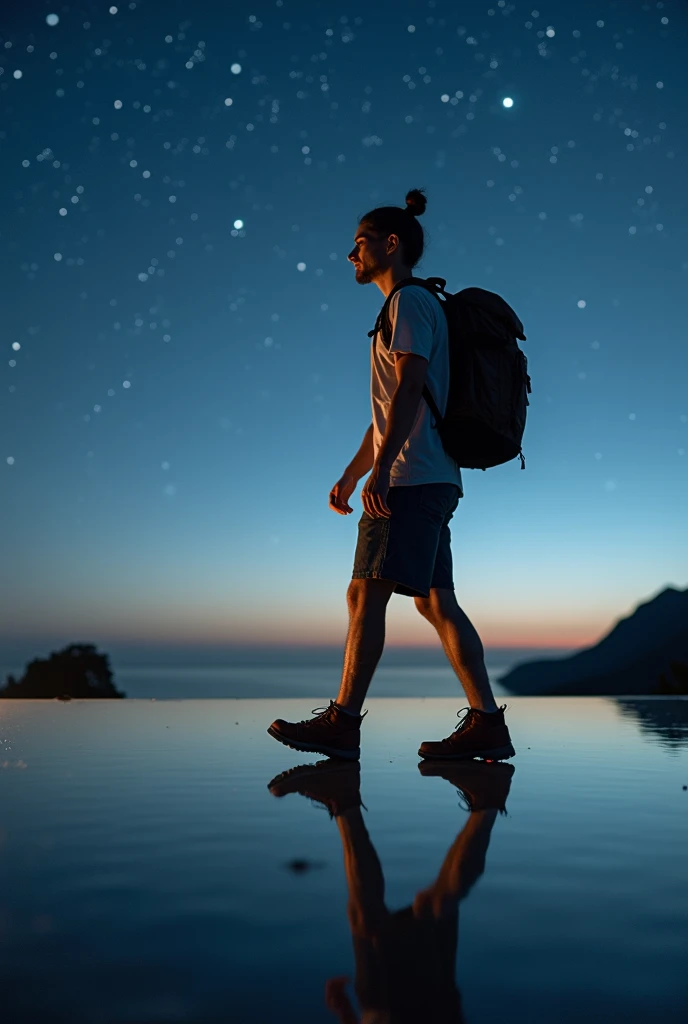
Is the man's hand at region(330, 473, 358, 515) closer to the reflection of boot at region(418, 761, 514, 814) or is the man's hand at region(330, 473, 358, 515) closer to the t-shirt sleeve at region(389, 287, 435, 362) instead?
the t-shirt sleeve at region(389, 287, 435, 362)

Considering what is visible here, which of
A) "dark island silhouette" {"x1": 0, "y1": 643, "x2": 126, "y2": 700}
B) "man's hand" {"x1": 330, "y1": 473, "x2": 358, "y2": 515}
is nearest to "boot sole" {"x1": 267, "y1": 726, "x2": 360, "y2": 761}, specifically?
"man's hand" {"x1": 330, "y1": 473, "x2": 358, "y2": 515}

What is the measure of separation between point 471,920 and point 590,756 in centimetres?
213

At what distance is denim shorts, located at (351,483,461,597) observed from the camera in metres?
2.70

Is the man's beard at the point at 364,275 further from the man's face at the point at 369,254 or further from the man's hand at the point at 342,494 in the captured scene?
the man's hand at the point at 342,494

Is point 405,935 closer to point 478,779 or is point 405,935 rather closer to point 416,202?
point 478,779

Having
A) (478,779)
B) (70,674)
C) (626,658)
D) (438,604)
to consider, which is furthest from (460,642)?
(626,658)

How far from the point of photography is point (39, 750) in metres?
3.00

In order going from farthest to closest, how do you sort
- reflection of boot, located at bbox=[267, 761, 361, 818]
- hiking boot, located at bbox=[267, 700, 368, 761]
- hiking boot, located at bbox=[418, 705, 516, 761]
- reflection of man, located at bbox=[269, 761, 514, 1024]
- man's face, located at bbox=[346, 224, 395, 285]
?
1. man's face, located at bbox=[346, 224, 395, 285]
2. hiking boot, located at bbox=[418, 705, 516, 761]
3. hiking boot, located at bbox=[267, 700, 368, 761]
4. reflection of boot, located at bbox=[267, 761, 361, 818]
5. reflection of man, located at bbox=[269, 761, 514, 1024]

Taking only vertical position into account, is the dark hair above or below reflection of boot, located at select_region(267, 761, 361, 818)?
above

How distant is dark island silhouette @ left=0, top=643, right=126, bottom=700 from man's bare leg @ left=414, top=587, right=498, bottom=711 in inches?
1132

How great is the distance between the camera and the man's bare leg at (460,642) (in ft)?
9.39

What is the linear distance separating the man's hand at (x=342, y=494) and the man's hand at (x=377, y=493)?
72cm

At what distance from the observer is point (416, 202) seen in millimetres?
3197

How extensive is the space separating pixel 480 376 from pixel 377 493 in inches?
24.6
